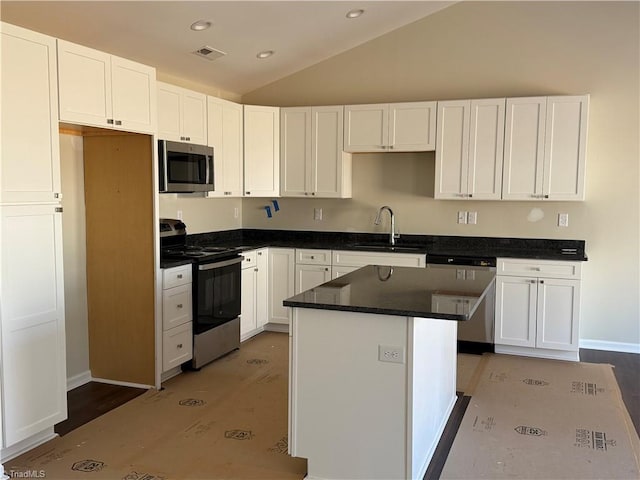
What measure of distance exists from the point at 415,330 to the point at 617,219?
3.57 m

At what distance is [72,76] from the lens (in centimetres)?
340

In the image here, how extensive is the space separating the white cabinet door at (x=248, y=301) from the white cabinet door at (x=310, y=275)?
454 millimetres

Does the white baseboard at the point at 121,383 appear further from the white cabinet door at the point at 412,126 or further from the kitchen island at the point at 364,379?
the white cabinet door at the point at 412,126

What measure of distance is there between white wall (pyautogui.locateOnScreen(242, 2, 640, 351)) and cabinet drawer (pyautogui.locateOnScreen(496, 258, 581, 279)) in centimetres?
60

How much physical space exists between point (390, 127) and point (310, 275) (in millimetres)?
1672

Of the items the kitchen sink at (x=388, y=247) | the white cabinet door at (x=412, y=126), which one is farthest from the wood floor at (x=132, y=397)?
the white cabinet door at (x=412, y=126)

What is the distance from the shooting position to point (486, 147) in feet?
17.5

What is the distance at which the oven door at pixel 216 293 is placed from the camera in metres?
4.61

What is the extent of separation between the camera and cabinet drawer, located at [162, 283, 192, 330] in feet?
14.0

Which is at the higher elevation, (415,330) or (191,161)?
(191,161)

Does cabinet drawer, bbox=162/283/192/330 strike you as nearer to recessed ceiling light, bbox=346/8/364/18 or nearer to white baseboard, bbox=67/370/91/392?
white baseboard, bbox=67/370/91/392

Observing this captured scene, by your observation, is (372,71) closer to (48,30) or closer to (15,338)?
(48,30)

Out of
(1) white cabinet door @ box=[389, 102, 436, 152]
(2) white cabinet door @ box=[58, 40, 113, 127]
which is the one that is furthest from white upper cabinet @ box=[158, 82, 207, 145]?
(1) white cabinet door @ box=[389, 102, 436, 152]

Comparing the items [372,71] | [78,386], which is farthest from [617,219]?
[78,386]
